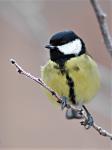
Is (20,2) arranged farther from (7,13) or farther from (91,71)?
(91,71)

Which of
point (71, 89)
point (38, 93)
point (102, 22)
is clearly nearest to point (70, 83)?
point (71, 89)

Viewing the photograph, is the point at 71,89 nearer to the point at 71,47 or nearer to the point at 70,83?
the point at 70,83

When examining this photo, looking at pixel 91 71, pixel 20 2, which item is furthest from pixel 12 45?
pixel 91 71

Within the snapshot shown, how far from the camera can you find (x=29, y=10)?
1840 millimetres

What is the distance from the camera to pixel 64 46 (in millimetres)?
1827

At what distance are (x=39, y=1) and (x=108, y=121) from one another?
1242mm

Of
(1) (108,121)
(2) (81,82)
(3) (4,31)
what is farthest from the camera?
(3) (4,31)

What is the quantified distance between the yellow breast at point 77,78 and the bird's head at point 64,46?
22 mm

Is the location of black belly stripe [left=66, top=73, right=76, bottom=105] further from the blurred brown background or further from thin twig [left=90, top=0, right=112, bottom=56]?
the blurred brown background

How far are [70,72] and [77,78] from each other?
28mm

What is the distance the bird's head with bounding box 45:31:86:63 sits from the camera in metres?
1.79

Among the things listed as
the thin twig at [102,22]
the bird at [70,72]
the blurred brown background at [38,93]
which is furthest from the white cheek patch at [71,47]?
the blurred brown background at [38,93]

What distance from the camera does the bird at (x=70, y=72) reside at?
70.4 inches

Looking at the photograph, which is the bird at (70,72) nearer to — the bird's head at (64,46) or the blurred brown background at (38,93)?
the bird's head at (64,46)
